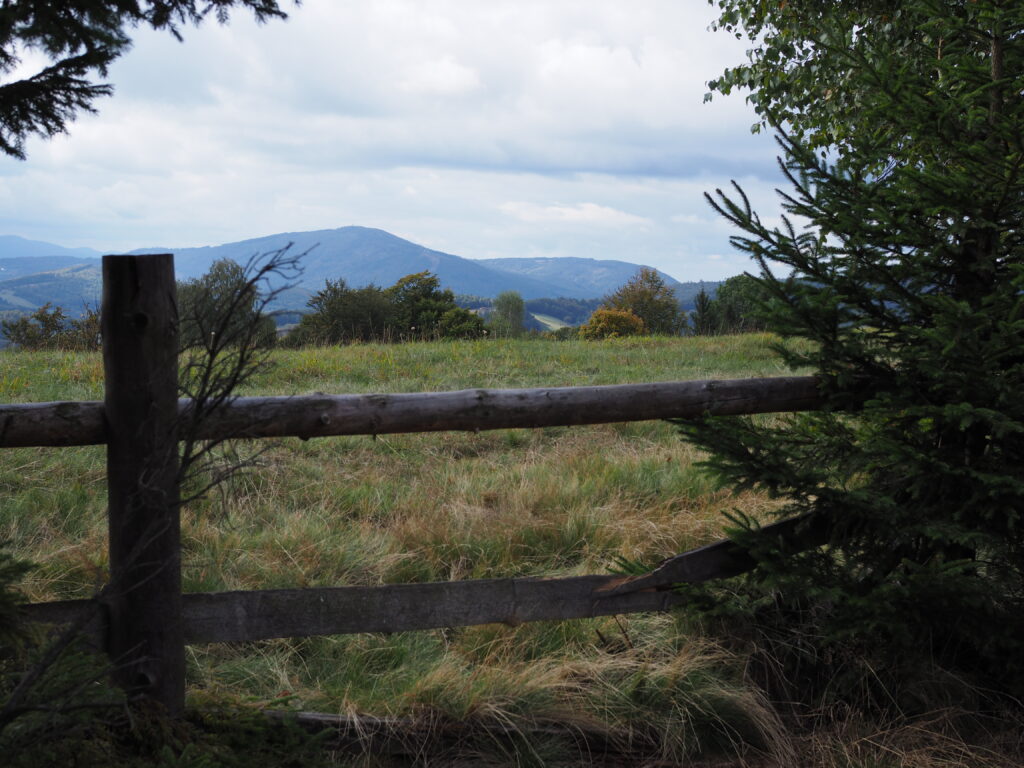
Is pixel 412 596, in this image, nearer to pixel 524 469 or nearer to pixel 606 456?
pixel 524 469

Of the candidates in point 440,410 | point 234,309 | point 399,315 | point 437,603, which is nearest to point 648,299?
point 399,315

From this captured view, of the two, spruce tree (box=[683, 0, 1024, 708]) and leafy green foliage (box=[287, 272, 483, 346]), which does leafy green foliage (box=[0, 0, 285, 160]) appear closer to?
spruce tree (box=[683, 0, 1024, 708])

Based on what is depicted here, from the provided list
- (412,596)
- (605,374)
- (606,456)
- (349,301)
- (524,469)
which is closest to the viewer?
(412,596)

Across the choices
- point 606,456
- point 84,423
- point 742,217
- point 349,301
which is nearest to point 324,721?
point 84,423

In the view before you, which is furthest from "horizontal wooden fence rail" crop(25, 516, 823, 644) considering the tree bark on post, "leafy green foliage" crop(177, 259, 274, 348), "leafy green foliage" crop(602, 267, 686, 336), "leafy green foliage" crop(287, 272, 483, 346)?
"leafy green foliage" crop(602, 267, 686, 336)

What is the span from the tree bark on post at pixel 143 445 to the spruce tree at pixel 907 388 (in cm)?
217

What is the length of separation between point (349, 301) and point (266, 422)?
35573mm

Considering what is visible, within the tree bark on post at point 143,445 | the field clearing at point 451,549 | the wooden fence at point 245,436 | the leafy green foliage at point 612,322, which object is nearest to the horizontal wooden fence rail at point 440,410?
the wooden fence at point 245,436

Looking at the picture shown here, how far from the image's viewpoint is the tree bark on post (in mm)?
2379

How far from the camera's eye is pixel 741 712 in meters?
3.07

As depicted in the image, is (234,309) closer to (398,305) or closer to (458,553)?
(458,553)

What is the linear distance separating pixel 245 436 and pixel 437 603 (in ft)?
3.38

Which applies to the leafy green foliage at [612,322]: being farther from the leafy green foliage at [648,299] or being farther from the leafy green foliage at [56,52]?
the leafy green foliage at [56,52]

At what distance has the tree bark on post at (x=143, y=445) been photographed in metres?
2.38
